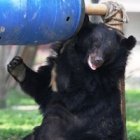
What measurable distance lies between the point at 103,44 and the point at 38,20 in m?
0.74

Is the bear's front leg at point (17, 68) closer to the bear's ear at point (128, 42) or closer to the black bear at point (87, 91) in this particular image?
the black bear at point (87, 91)

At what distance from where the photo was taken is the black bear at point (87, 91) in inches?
216

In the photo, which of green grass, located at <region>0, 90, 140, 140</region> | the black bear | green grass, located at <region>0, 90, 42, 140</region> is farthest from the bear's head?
green grass, located at <region>0, 90, 42, 140</region>

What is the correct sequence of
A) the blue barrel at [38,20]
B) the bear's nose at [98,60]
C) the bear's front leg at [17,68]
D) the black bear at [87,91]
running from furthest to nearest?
the bear's front leg at [17,68], the black bear at [87,91], the bear's nose at [98,60], the blue barrel at [38,20]

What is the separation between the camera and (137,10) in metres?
12.5

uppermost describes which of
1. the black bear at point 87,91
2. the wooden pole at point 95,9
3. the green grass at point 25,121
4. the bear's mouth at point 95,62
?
the wooden pole at point 95,9

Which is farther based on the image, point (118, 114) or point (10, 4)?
point (118, 114)

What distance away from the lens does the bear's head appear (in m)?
5.36

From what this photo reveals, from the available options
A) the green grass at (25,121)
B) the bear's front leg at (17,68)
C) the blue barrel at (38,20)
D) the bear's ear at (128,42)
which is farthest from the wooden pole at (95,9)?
the green grass at (25,121)

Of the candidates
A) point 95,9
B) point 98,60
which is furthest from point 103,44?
point 95,9

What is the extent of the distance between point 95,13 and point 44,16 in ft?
2.45

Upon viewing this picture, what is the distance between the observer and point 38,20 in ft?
16.4

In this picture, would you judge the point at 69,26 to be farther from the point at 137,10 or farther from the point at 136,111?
the point at 137,10

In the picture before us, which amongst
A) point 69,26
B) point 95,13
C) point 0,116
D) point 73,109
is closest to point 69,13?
point 69,26
